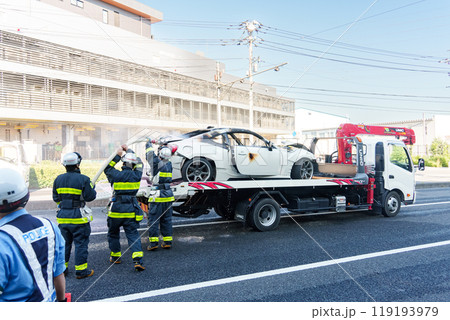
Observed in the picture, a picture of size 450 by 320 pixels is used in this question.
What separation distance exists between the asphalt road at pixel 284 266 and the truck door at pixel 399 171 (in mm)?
1393

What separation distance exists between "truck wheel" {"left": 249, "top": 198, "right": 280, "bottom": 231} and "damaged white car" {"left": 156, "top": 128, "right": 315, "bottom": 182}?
70cm

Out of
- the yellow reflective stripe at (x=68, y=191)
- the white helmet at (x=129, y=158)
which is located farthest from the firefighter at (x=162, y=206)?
the yellow reflective stripe at (x=68, y=191)

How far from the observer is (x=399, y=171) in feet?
28.4

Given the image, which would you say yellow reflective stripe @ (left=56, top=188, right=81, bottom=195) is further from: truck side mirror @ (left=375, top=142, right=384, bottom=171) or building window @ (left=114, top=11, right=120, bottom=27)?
building window @ (left=114, top=11, right=120, bottom=27)

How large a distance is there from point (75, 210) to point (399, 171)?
8271 millimetres

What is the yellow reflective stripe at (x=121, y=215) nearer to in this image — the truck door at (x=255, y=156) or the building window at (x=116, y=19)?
the truck door at (x=255, y=156)

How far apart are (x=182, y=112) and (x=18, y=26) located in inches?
564

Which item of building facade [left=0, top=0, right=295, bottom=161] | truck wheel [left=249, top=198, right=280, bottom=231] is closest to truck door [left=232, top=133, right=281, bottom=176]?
truck wheel [left=249, top=198, right=280, bottom=231]

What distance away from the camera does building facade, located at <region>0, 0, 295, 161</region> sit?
64.3 feet

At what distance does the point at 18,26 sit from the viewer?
64.4 feet

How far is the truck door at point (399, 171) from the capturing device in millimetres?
8484

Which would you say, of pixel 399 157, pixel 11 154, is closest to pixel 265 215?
pixel 399 157

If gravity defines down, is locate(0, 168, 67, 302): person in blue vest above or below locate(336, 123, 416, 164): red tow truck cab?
below

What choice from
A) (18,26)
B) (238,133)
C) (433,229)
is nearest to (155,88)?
(18,26)
